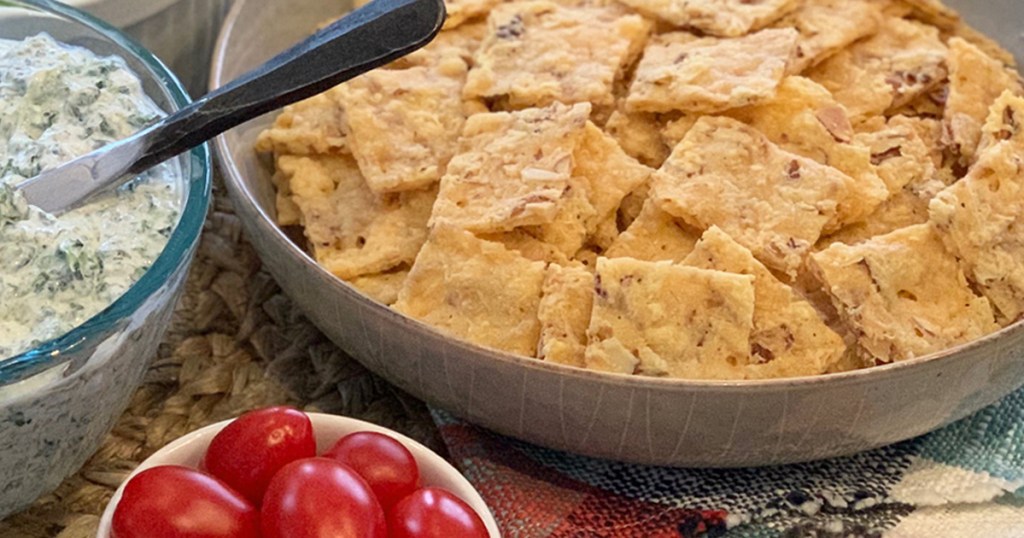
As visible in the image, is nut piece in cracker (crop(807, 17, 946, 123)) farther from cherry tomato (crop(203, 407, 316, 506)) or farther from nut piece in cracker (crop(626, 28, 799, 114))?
A: cherry tomato (crop(203, 407, 316, 506))

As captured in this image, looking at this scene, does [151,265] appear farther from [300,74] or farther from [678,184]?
[678,184]

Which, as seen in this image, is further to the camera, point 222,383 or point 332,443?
point 222,383

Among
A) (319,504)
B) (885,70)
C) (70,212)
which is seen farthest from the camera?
(885,70)

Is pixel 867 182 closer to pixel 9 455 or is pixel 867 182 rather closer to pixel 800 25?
pixel 800 25

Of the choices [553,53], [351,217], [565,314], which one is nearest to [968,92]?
[553,53]

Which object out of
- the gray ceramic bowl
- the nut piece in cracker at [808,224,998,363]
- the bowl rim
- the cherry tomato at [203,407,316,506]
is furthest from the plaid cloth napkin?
the bowl rim

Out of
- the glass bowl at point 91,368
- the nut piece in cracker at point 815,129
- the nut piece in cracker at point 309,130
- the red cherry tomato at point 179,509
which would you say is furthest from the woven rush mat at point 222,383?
the nut piece in cracker at point 815,129
